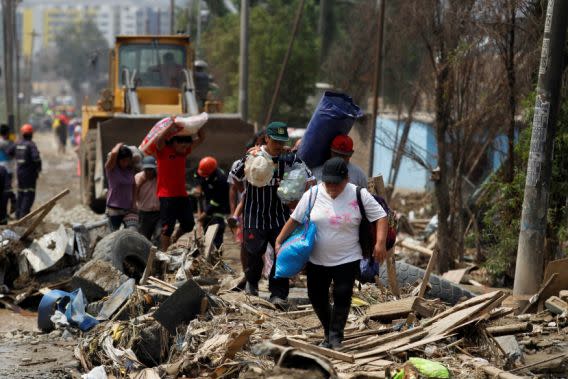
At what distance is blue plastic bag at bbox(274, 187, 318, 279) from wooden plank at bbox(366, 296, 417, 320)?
1179mm

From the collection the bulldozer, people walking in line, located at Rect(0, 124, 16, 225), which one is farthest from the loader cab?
people walking in line, located at Rect(0, 124, 16, 225)

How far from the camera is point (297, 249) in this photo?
293 inches

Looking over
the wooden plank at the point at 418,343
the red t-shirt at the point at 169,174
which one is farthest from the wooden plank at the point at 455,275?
the wooden plank at the point at 418,343

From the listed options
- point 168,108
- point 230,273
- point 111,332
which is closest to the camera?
point 111,332

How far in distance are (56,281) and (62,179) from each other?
18.9 metres

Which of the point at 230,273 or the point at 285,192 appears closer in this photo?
the point at 285,192

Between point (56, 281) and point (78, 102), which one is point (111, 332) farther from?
point (78, 102)

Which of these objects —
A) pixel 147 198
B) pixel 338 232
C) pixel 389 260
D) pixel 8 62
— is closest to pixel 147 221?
pixel 147 198

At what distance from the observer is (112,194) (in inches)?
496

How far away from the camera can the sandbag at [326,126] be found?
9539 mm

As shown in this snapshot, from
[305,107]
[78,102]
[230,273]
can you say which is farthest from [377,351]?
[78,102]

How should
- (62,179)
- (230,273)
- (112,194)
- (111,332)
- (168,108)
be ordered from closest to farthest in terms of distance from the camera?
(111,332), (230,273), (112,194), (168,108), (62,179)

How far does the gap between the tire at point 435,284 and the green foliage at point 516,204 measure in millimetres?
1793

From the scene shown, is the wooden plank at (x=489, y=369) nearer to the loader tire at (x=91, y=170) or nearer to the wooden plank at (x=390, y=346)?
the wooden plank at (x=390, y=346)
